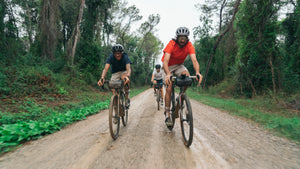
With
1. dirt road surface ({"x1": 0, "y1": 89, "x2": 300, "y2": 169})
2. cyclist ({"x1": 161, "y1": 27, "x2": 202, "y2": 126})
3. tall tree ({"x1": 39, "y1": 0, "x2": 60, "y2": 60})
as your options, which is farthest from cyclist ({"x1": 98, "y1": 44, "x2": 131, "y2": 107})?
tall tree ({"x1": 39, "y1": 0, "x2": 60, "y2": 60})

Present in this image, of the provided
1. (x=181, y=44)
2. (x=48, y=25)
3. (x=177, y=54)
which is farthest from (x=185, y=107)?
(x=48, y=25)

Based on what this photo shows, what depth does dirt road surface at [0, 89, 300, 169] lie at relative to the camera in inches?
82.6

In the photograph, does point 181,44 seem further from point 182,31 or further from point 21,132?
point 21,132

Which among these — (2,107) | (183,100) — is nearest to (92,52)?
(2,107)

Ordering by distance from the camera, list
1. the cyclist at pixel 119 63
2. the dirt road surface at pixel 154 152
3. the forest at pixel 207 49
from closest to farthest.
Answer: the dirt road surface at pixel 154 152
the cyclist at pixel 119 63
the forest at pixel 207 49

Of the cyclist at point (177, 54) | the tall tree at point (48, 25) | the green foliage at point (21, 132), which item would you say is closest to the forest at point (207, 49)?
the tall tree at point (48, 25)

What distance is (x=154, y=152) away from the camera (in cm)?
243

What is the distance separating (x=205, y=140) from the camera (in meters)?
2.98

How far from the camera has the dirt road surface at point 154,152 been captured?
2.10m

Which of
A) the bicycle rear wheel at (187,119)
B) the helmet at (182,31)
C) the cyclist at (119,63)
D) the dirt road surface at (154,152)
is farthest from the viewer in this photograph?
the cyclist at (119,63)

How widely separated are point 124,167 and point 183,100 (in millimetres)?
1716

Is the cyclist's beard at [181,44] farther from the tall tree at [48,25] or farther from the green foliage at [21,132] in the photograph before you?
the tall tree at [48,25]

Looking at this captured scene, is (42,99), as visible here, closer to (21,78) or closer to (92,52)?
(21,78)

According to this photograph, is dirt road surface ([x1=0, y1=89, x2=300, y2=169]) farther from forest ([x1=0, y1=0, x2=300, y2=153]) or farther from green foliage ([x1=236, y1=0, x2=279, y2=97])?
green foliage ([x1=236, y1=0, x2=279, y2=97])
